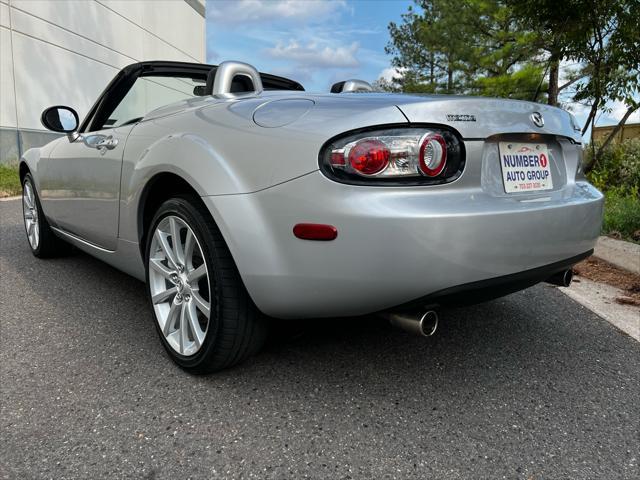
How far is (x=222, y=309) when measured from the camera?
1.96 m

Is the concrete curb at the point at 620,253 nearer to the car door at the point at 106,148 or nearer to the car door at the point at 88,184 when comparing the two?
the car door at the point at 106,148

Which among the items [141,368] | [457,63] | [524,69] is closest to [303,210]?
[141,368]

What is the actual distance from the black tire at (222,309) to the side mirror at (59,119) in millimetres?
1862

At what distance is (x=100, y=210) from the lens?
288cm

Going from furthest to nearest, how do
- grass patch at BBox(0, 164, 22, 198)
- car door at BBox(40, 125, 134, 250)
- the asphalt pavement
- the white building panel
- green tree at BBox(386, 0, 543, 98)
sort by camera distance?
green tree at BBox(386, 0, 543, 98) < the white building panel < grass patch at BBox(0, 164, 22, 198) < car door at BBox(40, 125, 134, 250) < the asphalt pavement

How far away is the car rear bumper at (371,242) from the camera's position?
65.2 inches

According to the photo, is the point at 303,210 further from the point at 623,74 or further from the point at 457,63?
the point at 457,63

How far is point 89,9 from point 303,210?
16480 millimetres

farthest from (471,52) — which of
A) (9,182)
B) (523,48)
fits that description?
(9,182)

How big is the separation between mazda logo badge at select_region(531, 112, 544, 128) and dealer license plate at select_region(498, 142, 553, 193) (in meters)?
0.08

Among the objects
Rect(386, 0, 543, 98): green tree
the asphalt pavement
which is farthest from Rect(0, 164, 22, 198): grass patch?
Rect(386, 0, 543, 98): green tree

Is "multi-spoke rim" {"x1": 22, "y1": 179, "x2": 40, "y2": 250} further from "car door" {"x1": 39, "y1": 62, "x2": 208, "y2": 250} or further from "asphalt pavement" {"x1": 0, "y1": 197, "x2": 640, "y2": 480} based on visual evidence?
"asphalt pavement" {"x1": 0, "y1": 197, "x2": 640, "y2": 480}

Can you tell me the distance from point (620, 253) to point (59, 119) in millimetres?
4412

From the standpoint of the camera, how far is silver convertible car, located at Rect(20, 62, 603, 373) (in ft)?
5.54
